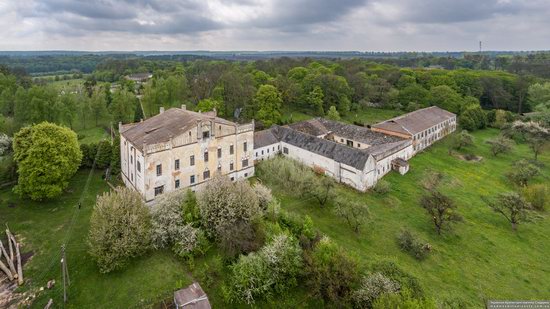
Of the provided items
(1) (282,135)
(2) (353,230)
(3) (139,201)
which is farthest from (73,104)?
(2) (353,230)

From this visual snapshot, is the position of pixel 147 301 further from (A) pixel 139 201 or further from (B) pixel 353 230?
(B) pixel 353 230

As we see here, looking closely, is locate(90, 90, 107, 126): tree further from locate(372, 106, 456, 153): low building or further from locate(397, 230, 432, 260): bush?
locate(397, 230, 432, 260): bush

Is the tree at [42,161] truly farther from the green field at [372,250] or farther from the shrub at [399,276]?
the shrub at [399,276]

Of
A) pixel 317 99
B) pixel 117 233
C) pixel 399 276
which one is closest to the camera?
pixel 399 276

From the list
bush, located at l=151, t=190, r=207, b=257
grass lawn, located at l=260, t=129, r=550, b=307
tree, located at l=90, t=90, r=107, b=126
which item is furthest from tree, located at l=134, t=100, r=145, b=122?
bush, located at l=151, t=190, r=207, b=257

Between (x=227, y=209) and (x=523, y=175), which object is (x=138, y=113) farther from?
(x=523, y=175)

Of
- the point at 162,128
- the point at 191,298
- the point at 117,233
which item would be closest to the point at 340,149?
the point at 162,128
